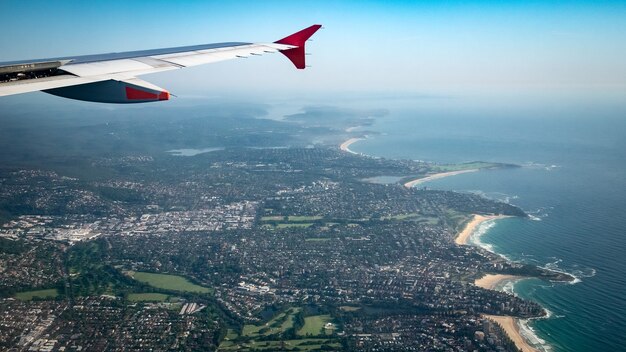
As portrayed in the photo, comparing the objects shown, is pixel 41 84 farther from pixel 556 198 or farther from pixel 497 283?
pixel 556 198

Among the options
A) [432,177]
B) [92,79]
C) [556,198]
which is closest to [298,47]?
[92,79]

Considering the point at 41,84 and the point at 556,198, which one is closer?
the point at 41,84

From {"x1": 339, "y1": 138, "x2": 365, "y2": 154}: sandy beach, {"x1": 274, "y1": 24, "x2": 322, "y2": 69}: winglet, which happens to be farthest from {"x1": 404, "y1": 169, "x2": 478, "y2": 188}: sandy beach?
{"x1": 274, "y1": 24, "x2": 322, "y2": 69}: winglet

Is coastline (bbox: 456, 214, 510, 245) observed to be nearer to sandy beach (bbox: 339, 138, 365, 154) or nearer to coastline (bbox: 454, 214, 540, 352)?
coastline (bbox: 454, 214, 540, 352)

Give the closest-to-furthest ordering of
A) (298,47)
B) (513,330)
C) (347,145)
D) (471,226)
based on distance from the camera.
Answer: (298,47)
(513,330)
(471,226)
(347,145)

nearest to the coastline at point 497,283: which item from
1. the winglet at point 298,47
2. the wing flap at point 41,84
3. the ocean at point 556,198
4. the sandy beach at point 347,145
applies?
the ocean at point 556,198

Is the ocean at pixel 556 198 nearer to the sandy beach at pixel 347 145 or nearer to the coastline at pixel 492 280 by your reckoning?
the coastline at pixel 492 280
